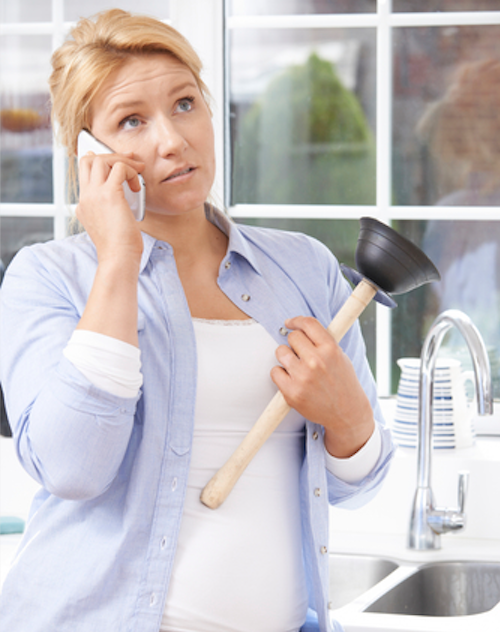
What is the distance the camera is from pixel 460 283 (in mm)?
1969

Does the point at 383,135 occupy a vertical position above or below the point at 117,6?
below

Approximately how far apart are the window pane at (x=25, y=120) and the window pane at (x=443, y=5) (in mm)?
947

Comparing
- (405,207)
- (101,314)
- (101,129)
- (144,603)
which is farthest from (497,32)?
(144,603)

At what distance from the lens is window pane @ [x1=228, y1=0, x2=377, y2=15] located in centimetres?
193

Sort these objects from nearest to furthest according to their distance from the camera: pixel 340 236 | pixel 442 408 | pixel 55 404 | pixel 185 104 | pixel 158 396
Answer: pixel 55 404
pixel 158 396
pixel 185 104
pixel 442 408
pixel 340 236

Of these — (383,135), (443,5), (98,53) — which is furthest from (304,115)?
(98,53)

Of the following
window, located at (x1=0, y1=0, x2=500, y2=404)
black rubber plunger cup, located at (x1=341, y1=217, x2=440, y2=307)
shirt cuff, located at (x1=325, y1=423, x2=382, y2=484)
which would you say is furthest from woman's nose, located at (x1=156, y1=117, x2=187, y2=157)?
window, located at (x1=0, y1=0, x2=500, y2=404)

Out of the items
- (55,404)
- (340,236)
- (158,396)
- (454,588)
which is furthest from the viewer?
(340,236)

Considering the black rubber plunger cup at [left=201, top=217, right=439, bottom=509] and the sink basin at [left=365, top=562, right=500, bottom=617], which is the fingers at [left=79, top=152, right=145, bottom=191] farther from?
the sink basin at [left=365, top=562, right=500, bottom=617]

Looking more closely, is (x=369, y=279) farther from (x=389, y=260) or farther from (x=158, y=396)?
(x=158, y=396)

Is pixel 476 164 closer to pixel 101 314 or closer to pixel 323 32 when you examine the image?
pixel 323 32

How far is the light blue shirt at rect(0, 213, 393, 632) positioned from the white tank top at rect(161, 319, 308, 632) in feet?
0.07

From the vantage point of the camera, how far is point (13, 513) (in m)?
1.83

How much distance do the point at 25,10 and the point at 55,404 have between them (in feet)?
5.31
